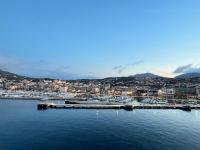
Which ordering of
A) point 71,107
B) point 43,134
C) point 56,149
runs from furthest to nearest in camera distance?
1. point 71,107
2. point 43,134
3. point 56,149

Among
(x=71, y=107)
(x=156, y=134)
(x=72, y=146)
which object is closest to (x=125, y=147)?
(x=72, y=146)

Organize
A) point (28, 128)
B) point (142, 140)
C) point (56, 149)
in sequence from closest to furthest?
point (56, 149)
point (142, 140)
point (28, 128)

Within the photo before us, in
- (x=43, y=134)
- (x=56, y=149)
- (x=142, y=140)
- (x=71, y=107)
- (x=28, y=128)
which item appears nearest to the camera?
(x=56, y=149)

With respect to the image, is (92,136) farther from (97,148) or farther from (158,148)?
(158,148)

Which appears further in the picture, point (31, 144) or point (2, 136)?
point (2, 136)

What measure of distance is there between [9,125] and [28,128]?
573cm

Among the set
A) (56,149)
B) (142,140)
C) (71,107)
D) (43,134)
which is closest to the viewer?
(56,149)

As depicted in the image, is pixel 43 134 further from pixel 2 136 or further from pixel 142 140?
pixel 142 140

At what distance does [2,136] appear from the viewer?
48125 mm

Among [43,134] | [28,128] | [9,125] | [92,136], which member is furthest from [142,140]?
[9,125]

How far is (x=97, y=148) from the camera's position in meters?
42.0

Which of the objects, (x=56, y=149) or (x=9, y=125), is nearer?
(x=56, y=149)

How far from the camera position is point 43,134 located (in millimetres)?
50750

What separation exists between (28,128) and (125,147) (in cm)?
2185
